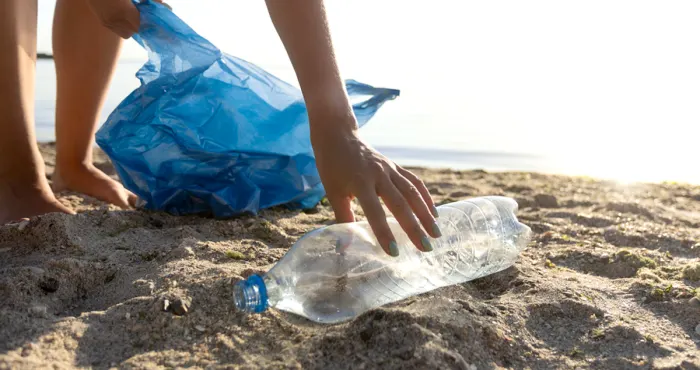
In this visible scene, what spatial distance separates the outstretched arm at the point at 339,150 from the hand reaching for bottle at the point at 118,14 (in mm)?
653

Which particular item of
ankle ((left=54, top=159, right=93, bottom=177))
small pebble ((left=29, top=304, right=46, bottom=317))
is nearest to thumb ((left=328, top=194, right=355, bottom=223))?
small pebble ((left=29, top=304, right=46, bottom=317))

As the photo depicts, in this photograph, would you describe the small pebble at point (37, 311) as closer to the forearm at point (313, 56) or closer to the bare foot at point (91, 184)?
the forearm at point (313, 56)

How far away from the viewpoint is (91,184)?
2451 millimetres

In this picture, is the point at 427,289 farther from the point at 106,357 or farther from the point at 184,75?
the point at 184,75

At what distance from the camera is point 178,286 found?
1450 millimetres

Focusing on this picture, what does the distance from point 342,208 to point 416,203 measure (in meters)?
0.19

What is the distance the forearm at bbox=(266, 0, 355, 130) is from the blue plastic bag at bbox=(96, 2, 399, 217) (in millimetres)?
585

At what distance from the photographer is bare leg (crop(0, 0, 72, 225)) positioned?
2.00 metres

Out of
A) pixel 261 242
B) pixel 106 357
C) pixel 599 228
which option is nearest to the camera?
pixel 106 357

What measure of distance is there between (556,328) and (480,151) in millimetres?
3851

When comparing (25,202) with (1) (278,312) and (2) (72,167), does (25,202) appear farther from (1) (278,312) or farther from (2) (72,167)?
(1) (278,312)

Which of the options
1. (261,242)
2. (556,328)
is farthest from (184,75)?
(556,328)

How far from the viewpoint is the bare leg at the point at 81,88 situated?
2328 mm

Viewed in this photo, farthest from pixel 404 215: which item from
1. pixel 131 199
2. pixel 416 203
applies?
pixel 131 199
